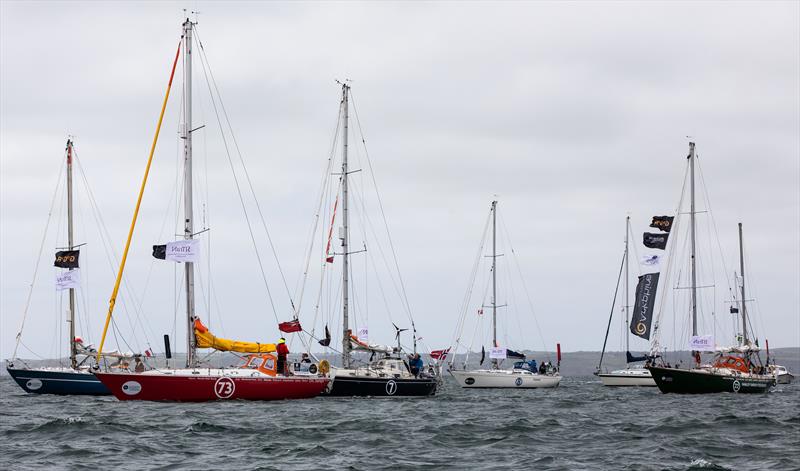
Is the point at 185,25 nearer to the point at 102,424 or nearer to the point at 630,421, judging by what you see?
the point at 102,424

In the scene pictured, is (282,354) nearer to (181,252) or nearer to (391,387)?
(181,252)

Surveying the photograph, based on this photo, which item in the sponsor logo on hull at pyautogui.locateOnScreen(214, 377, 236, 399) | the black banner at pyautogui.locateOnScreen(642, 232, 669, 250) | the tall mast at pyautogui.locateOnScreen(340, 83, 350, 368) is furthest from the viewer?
the black banner at pyautogui.locateOnScreen(642, 232, 669, 250)

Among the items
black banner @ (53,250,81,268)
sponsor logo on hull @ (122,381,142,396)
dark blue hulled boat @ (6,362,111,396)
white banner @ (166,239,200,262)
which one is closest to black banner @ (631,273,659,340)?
dark blue hulled boat @ (6,362,111,396)

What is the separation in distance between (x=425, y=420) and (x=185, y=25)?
73.0ft

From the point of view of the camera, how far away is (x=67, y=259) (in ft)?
202

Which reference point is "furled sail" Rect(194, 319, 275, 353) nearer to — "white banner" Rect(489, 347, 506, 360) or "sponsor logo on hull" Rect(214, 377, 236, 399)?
"sponsor logo on hull" Rect(214, 377, 236, 399)

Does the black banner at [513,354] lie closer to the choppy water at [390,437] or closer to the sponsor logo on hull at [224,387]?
the choppy water at [390,437]

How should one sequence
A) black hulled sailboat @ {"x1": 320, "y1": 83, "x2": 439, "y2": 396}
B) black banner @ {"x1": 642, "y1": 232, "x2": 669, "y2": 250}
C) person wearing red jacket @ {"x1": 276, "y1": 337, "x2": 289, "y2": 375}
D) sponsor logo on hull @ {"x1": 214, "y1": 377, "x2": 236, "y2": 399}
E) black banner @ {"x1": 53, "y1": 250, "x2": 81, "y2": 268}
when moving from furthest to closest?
black banner @ {"x1": 642, "y1": 232, "x2": 669, "y2": 250} → black banner @ {"x1": 53, "y1": 250, "x2": 81, "y2": 268} → black hulled sailboat @ {"x1": 320, "y1": 83, "x2": 439, "y2": 396} → person wearing red jacket @ {"x1": 276, "y1": 337, "x2": 289, "y2": 375} → sponsor logo on hull @ {"x1": 214, "y1": 377, "x2": 236, "y2": 399}

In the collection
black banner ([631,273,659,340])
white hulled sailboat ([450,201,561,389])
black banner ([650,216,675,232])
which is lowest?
white hulled sailboat ([450,201,561,389])

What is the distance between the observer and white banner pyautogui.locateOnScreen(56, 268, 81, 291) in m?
61.4

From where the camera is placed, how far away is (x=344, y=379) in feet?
166

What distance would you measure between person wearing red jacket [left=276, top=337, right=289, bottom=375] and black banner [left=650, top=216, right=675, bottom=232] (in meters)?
32.7

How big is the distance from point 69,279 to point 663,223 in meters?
39.3

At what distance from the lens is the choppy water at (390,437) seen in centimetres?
2552
